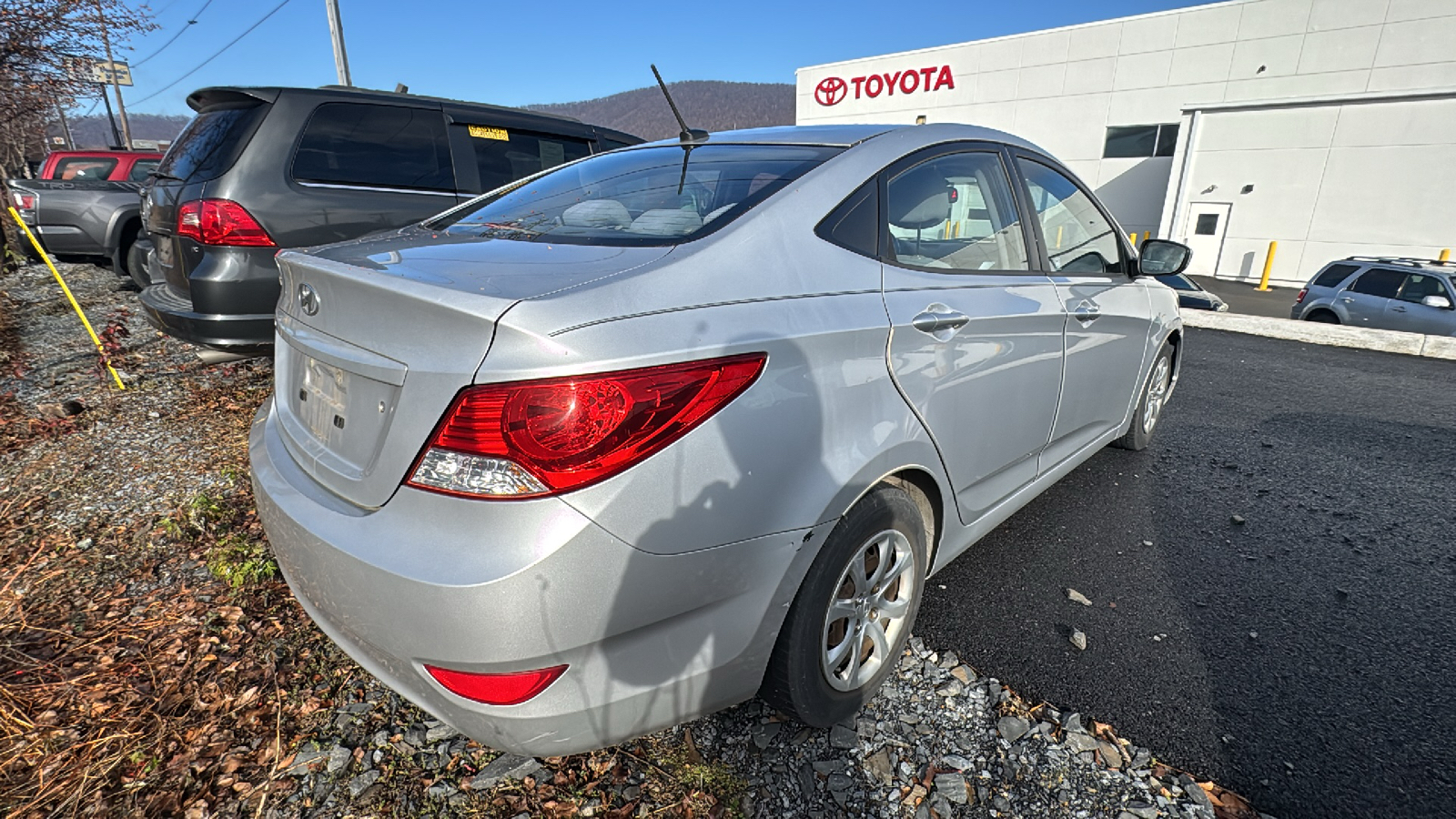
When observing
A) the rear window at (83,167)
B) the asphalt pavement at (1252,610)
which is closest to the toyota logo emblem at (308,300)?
the asphalt pavement at (1252,610)

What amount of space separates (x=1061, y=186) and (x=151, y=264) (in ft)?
17.1

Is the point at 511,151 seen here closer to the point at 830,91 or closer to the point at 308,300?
the point at 308,300

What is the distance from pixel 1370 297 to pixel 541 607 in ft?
43.6

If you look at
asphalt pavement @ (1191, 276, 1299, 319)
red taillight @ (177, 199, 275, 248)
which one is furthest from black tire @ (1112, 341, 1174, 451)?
asphalt pavement @ (1191, 276, 1299, 319)

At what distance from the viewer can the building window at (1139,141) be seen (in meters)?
22.2

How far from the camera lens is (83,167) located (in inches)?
434

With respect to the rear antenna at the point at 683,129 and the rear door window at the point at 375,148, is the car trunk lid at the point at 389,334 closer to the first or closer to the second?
the rear antenna at the point at 683,129

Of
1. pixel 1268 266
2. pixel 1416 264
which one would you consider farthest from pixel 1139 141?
pixel 1416 264

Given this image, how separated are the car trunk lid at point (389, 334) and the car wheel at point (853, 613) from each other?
858 millimetres

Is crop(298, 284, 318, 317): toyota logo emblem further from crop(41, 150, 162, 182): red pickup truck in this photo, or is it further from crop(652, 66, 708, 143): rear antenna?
crop(41, 150, 162, 182): red pickup truck

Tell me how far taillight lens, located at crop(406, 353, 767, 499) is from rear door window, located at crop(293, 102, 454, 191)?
3408 mm

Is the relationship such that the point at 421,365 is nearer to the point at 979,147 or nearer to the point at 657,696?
the point at 657,696

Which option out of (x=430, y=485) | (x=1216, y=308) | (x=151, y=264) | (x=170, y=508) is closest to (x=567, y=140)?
(x=151, y=264)

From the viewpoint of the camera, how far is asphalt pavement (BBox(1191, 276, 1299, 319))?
49.4 ft
